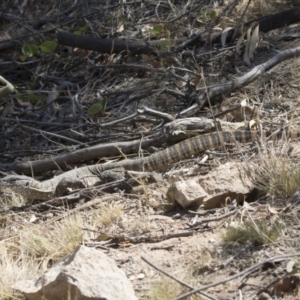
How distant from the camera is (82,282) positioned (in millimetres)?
4082

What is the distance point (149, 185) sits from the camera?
21.5 ft

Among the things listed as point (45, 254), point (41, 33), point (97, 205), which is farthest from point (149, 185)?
point (41, 33)

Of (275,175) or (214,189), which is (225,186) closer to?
(214,189)

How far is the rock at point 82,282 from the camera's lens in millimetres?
4039

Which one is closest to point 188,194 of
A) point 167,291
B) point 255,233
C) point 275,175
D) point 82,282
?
point 275,175

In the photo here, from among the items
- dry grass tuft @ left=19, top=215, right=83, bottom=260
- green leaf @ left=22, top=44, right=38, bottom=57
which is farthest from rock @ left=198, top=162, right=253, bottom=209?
green leaf @ left=22, top=44, right=38, bottom=57

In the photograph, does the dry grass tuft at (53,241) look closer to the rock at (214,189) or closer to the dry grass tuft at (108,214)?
the dry grass tuft at (108,214)

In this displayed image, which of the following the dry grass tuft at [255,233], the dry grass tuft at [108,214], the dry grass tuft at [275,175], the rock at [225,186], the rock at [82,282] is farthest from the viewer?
the dry grass tuft at [108,214]

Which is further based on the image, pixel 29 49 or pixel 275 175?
pixel 29 49

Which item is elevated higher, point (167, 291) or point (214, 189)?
point (167, 291)

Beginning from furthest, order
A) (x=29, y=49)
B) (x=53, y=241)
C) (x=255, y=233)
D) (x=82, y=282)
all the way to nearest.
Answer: (x=29, y=49), (x=53, y=241), (x=255, y=233), (x=82, y=282)

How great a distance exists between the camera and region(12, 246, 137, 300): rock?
404 cm

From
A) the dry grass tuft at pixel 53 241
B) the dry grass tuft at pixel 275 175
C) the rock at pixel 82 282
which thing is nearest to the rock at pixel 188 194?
the dry grass tuft at pixel 275 175

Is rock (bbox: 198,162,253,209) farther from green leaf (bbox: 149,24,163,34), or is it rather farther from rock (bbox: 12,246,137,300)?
green leaf (bbox: 149,24,163,34)
